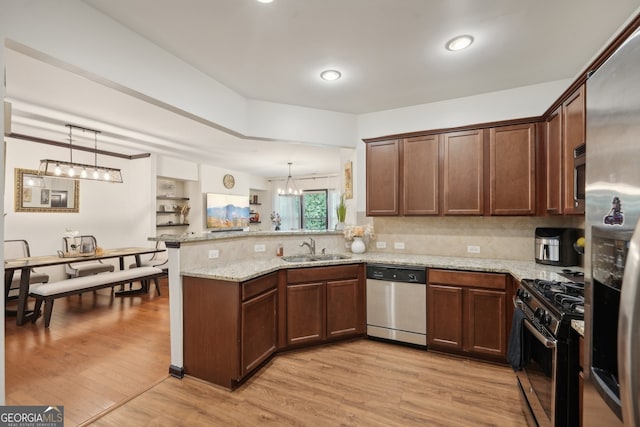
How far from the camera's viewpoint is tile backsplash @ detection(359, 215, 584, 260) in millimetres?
3031

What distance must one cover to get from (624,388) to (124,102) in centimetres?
416

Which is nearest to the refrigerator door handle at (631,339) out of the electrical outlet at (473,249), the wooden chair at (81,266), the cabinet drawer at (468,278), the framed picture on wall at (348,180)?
the cabinet drawer at (468,278)

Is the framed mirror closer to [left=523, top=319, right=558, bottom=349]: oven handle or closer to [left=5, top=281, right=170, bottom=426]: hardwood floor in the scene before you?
[left=5, top=281, right=170, bottom=426]: hardwood floor

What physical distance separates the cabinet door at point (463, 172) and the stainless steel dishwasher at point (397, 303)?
→ 2.67 ft

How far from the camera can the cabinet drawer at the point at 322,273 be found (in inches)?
112

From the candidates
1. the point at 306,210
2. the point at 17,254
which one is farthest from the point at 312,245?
the point at 306,210

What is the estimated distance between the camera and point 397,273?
117 inches

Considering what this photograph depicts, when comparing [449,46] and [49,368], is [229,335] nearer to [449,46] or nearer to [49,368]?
[49,368]

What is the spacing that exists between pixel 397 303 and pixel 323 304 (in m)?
0.76

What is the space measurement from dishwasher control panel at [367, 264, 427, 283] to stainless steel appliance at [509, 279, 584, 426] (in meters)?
0.93

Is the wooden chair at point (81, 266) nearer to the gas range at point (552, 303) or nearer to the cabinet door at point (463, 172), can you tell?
the cabinet door at point (463, 172)

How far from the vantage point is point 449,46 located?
2293 mm

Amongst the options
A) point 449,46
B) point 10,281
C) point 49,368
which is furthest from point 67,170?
point 449,46

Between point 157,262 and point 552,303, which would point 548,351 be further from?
point 157,262
